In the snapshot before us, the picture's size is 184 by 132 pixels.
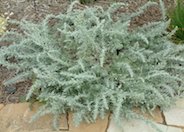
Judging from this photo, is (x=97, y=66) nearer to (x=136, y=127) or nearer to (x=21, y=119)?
(x=136, y=127)

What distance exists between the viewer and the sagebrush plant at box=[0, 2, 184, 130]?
2699mm

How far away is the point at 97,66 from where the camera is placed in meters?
2.76

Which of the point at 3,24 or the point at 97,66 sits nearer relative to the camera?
the point at 97,66

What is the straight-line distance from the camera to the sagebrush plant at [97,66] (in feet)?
8.86

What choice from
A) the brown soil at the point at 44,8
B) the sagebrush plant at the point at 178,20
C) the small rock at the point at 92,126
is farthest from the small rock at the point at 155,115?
the brown soil at the point at 44,8

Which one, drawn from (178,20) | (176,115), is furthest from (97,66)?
(178,20)

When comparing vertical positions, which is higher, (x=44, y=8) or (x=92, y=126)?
(x=44, y=8)

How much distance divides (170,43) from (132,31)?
0.30m

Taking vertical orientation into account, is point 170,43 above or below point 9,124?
above

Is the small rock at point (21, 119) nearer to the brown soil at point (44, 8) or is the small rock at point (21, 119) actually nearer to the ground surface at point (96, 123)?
the ground surface at point (96, 123)

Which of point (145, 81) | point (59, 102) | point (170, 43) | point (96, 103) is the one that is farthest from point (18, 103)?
point (170, 43)

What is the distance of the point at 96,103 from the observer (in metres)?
2.63

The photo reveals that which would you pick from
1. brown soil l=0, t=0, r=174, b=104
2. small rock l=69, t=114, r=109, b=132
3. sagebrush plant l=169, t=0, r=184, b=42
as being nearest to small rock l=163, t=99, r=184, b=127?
small rock l=69, t=114, r=109, b=132

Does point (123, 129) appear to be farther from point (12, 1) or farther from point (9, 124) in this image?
point (12, 1)
